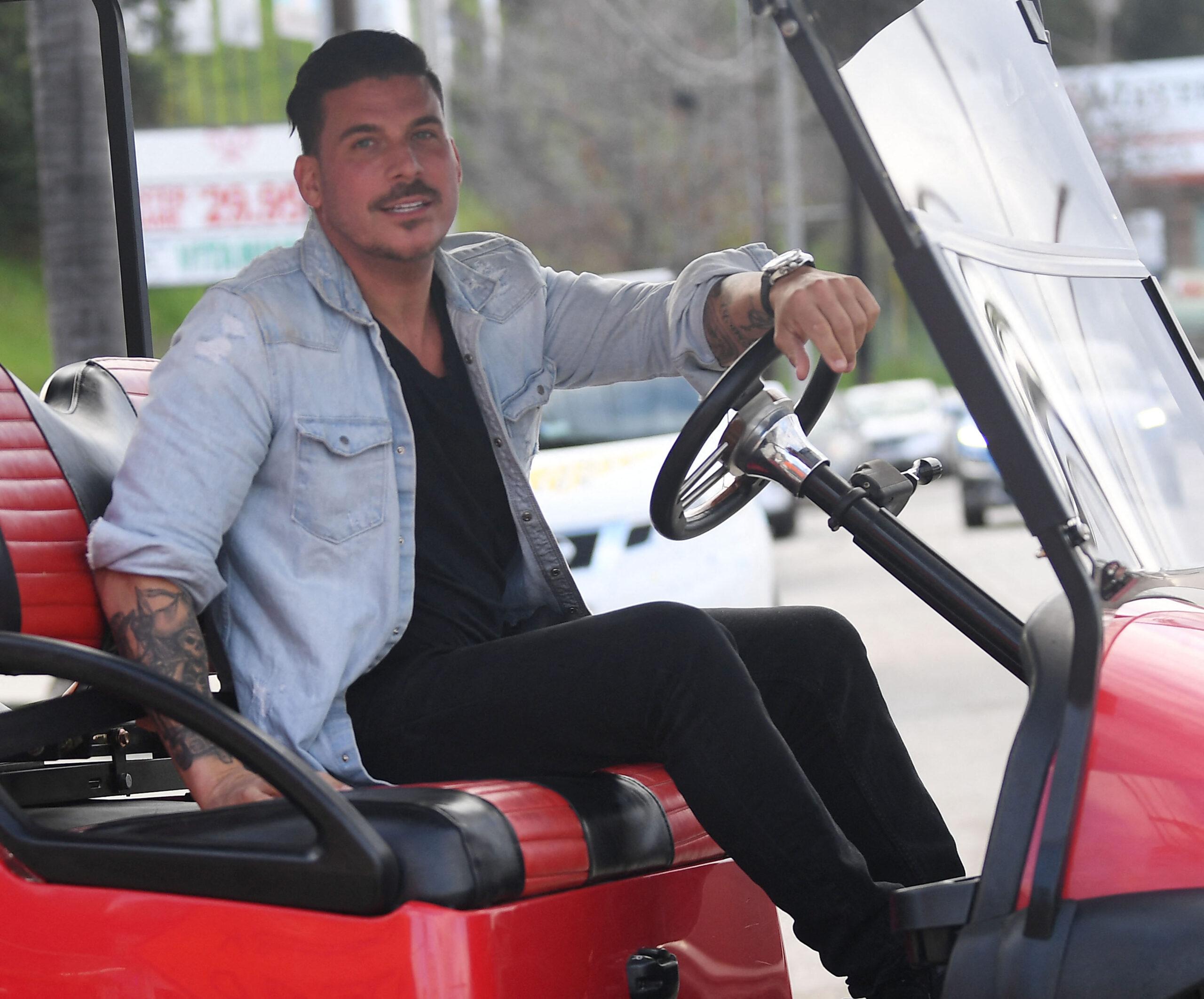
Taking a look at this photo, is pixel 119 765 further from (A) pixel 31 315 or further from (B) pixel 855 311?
(A) pixel 31 315

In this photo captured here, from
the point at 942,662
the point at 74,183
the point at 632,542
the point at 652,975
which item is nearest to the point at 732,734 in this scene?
the point at 652,975

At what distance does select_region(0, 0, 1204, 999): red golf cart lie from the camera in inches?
66.8

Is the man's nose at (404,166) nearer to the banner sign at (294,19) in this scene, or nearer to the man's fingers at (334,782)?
the man's fingers at (334,782)

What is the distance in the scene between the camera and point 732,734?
2.07 m

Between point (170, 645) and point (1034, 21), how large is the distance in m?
1.40

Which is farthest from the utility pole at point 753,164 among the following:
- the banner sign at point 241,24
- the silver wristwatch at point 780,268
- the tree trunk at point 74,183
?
the silver wristwatch at point 780,268

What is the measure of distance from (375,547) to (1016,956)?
1068mm

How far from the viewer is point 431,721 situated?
2271mm

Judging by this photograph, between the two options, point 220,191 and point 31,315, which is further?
point 31,315

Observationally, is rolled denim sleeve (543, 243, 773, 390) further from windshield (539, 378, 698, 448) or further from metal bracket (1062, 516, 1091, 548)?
windshield (539, 378, 698, 448)

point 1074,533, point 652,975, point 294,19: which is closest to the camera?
point 1074,533

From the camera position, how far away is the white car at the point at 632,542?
6469 mm

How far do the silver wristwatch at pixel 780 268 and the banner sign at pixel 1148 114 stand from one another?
34381mm

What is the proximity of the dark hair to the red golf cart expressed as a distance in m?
0.59
